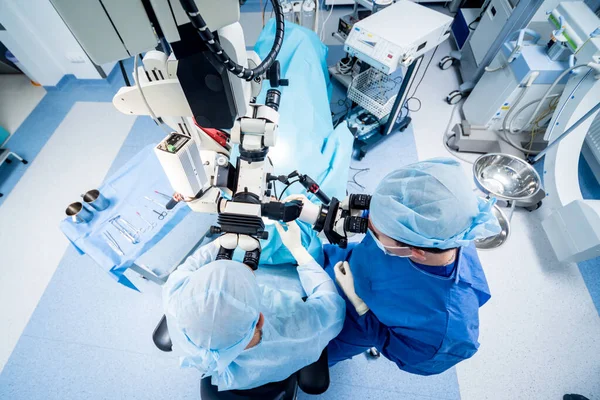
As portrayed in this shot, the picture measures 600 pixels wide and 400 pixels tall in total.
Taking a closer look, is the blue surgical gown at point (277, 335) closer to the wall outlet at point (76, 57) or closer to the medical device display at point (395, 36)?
the medical device display at point (395, 36)

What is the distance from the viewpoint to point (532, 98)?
1987 mm

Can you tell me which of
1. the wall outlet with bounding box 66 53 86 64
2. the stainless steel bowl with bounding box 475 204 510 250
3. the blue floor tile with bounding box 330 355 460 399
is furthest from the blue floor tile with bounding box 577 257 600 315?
the wall outlet with bounding box 66 53 86 64

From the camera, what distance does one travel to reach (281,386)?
961 millimetres

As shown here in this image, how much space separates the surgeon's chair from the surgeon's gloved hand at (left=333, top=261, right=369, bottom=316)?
223 mm

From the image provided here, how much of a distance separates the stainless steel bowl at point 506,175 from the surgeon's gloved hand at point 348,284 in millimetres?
1171

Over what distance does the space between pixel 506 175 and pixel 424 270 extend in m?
1.52

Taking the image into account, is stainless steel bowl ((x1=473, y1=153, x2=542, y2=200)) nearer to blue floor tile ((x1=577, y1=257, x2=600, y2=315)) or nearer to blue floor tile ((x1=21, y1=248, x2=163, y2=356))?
blue floor tile ((x1=577, y1=257, x2=600, y2=315))

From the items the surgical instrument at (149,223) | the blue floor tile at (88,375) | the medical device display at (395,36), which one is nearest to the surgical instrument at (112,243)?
the surgical instrument at (149,223)

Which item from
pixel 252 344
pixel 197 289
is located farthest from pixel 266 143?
pixel 252 344

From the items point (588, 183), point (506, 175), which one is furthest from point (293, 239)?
point (588, 183)

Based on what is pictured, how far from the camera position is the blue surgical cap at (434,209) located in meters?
0.77

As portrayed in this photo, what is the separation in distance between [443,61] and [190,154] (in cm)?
298

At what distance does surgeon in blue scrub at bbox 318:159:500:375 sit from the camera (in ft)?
2.60

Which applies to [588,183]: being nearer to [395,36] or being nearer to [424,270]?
[395,36]
